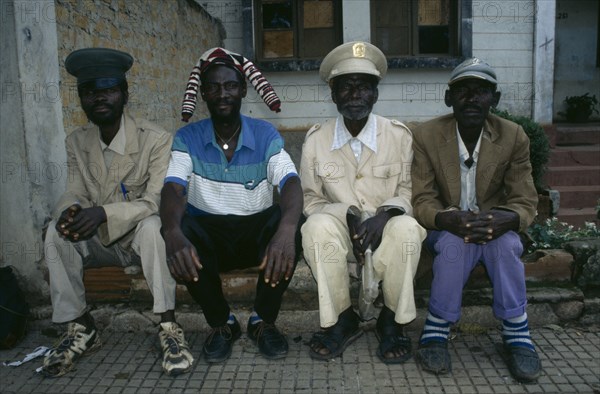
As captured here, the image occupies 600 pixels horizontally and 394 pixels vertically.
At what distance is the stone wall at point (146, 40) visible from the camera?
365cm

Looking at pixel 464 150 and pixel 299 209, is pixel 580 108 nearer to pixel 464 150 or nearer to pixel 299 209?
pixel 464 150

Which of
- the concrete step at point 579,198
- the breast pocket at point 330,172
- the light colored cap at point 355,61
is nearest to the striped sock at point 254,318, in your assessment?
the breast pocket at point 330,172

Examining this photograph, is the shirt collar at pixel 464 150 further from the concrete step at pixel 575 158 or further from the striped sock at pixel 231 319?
the concrete step at pixel 575 158

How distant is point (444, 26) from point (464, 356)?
206 inches

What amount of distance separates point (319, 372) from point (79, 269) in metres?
1.55

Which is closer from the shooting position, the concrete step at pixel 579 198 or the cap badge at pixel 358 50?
the cap badge at pixel 358 50

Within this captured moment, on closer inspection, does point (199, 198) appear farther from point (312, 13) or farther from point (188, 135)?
point (312, 13)

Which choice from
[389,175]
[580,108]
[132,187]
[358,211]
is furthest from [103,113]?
[580,108]

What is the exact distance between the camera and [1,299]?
3.35 metres

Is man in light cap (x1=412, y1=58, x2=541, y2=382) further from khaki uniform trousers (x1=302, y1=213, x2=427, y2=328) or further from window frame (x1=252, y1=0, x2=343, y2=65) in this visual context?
window frame (x1=252, y1=0, x2=343, y2=65)

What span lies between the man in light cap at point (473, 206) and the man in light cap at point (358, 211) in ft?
0.48

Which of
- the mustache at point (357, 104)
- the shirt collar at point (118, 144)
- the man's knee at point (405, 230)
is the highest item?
the mustache at point (357, 104)

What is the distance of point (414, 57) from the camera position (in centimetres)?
696

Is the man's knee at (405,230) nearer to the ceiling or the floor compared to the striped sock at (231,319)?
nearer to the ceiling
